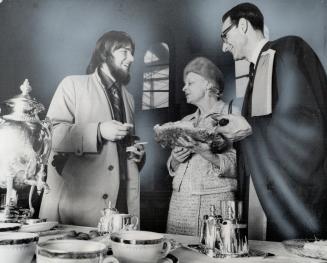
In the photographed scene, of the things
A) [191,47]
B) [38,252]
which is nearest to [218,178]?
[191,47]

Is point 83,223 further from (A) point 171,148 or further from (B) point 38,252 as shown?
(B) point 38,252

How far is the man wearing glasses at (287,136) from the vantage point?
158 centimetres

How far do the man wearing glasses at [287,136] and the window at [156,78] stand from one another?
40 centimetres

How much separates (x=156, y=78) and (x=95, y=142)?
45 centimetres

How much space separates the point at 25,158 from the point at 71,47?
69 centimetres

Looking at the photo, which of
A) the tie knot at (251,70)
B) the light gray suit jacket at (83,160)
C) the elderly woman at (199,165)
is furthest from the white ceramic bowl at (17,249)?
the tie knot at (251,70)

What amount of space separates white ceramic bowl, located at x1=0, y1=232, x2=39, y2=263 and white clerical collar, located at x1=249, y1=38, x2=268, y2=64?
1253 millimetres

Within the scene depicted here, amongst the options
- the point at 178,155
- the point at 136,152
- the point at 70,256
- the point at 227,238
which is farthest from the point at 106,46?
the point at 70,256

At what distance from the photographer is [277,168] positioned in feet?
5.38

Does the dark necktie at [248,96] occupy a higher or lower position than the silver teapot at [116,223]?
higher

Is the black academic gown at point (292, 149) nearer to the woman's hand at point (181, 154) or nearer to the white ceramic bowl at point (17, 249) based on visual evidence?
the woman's hand at point (181, 154)

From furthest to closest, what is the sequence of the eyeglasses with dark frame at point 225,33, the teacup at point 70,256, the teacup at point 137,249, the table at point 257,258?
the eyeglasses with dark frame at point 225,33 < the table at point 257,258 < the teacup at point 137,249 < the teacup at point 70,256

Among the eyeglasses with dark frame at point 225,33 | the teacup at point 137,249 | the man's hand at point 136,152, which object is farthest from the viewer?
the man's hand at point 136,152

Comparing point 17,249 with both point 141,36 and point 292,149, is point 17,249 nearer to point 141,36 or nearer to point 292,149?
point 292,149
